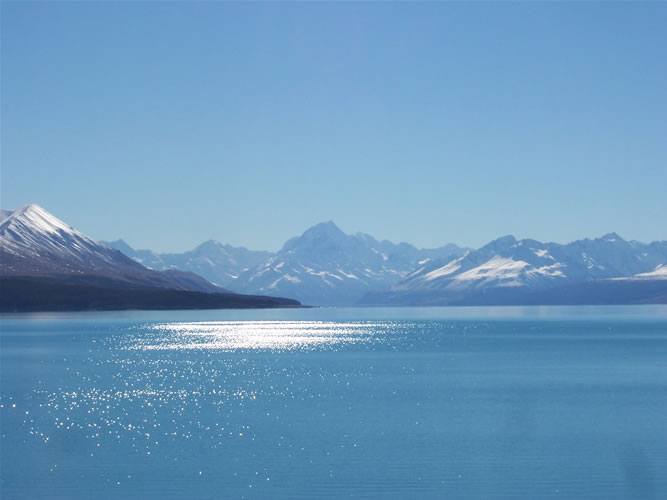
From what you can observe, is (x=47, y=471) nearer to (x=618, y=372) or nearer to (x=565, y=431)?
(x=565, y=431)

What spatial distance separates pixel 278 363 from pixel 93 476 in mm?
59091

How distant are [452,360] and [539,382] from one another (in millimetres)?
25396

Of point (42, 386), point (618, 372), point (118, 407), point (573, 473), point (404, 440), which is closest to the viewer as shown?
point (573, 473)

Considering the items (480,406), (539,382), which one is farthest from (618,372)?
(480,406)

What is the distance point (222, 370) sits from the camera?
87000mm

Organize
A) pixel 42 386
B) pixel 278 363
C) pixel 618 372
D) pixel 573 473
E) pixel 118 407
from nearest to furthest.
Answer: pixel 573 473 → pixel 118 407 → pixel 42 386 → pixel 618 372 → pixel 278 363

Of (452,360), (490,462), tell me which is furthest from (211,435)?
(452,360)

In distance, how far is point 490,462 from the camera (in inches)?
1598

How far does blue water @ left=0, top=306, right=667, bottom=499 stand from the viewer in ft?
120

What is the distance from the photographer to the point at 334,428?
4991 cm

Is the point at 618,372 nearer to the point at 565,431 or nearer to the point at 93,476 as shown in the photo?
Answer: the point at 565,431

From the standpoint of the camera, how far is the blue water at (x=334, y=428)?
36.6 meters

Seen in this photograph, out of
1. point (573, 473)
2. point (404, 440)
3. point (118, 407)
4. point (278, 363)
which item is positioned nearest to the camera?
point (573, 473)

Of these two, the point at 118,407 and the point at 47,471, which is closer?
the point at 47,471
